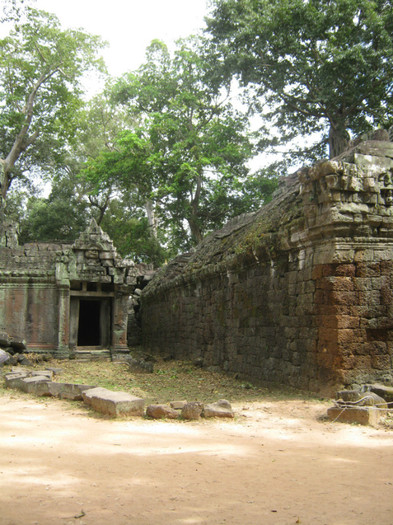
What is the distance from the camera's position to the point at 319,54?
17438 mm

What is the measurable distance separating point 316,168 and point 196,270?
6.40 m

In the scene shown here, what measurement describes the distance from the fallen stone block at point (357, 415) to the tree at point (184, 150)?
1645 centimetres

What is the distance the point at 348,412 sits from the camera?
5.73 meters

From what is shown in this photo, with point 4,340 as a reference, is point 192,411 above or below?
below

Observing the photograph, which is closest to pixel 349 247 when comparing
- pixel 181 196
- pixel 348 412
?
pixel 348 412

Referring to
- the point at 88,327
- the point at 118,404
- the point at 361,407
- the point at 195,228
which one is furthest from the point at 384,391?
the point at 195,228

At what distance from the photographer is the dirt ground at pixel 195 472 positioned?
296 cm

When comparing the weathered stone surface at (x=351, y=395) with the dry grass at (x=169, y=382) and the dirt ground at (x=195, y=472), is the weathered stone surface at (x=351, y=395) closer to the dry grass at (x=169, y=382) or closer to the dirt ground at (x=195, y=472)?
the dirt ground at (x=195, y=472)

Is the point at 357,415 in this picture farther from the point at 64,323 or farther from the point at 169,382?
the point at 64,323

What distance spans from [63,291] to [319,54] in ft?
39.4

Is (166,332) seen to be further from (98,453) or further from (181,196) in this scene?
(98,453)

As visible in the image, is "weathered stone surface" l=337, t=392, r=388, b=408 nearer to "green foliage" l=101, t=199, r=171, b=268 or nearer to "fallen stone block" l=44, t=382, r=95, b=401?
"fallen stone block" l=44, t=382, r=95, b=401

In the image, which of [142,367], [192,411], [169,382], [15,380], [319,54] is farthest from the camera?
[319,54]

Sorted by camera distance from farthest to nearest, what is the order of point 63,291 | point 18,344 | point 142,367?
1. point 63,291
2. point 18,344
3. point 142,367
